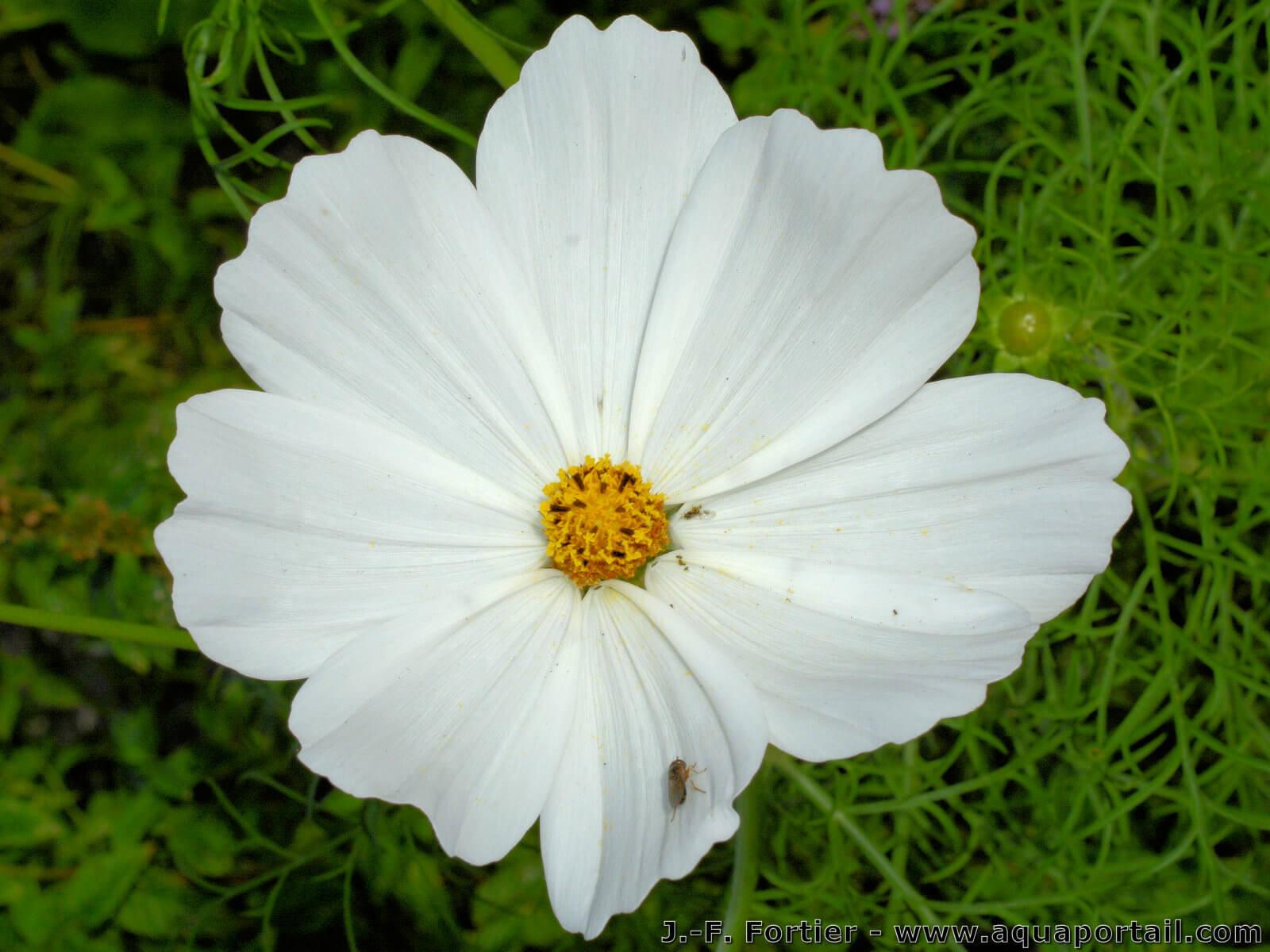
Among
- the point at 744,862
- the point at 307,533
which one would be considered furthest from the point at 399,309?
the point at 744,862

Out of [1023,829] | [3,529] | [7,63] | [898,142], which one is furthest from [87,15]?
[1023,829]

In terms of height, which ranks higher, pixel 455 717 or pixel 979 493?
pixel 979 493

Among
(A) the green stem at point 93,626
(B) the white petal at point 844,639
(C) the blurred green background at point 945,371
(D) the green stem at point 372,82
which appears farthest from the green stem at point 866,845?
(D) the green stem at point 372,82

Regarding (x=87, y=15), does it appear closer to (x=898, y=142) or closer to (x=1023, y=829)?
(x=898, y=142)

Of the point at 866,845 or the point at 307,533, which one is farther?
the point at 866,845

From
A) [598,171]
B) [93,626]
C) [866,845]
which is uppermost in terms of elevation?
[598,171]

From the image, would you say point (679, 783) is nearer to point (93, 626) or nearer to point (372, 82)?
point (93, 626)

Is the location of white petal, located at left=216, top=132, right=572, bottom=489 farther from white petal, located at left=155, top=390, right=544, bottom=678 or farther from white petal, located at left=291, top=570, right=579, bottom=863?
white petal, located at left=291, top=570, right=579, bottom=863
